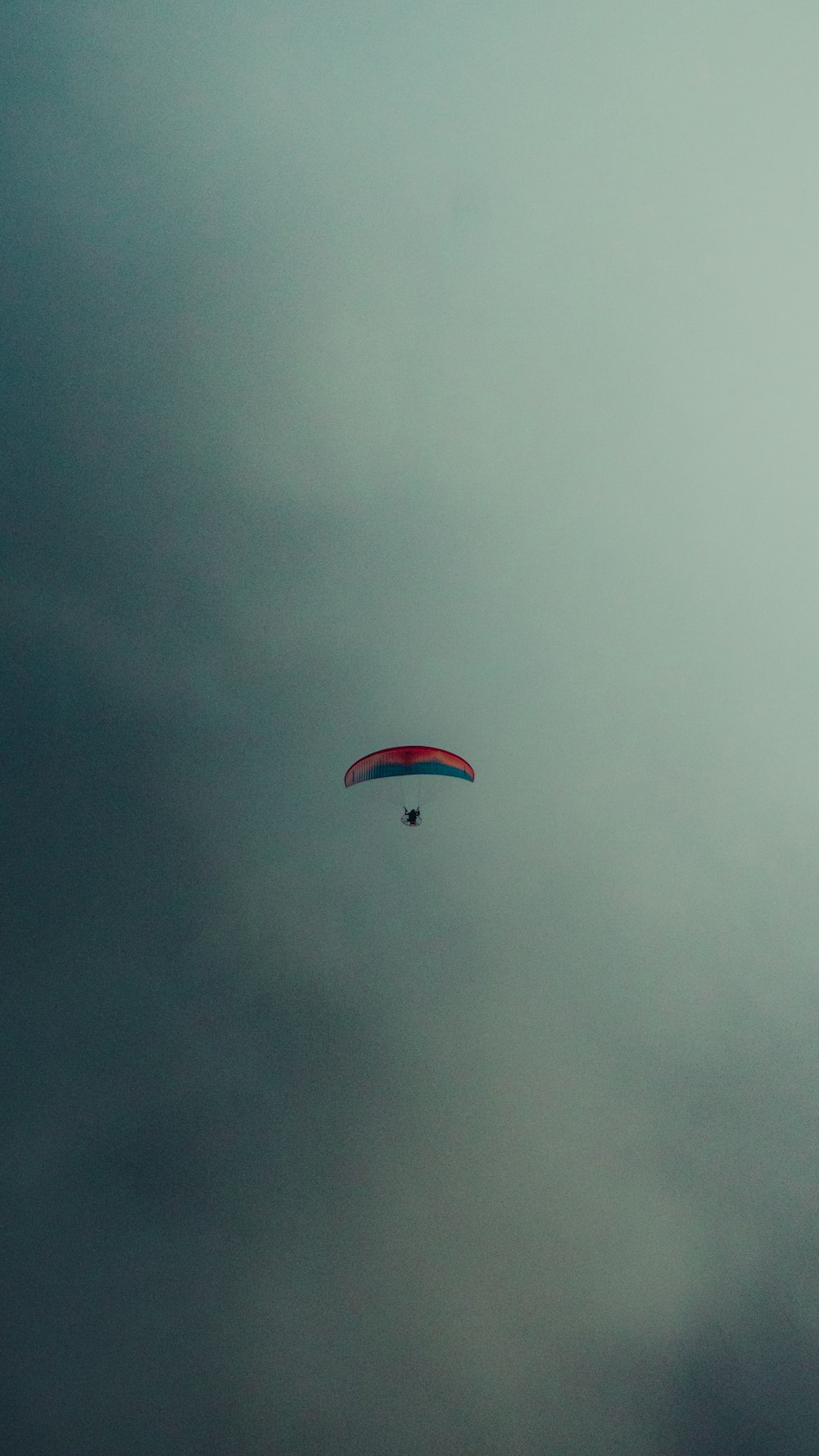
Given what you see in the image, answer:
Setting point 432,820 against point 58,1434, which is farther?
point 432,820

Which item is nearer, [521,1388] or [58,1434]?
[58,1434]

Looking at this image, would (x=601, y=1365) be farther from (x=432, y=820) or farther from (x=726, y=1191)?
(x=432, y=820)

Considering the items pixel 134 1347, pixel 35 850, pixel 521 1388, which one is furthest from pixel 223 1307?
pixel 35 850

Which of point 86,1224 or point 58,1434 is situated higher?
point 86,1224

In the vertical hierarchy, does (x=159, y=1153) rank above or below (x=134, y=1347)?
above

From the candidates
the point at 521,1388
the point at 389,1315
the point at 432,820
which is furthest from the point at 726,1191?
the point at 432,820

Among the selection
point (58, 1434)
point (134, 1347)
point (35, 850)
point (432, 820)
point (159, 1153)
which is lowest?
point (58, 1434)

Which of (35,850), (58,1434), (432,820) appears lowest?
(58,1434)

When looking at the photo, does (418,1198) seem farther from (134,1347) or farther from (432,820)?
(432,820)
